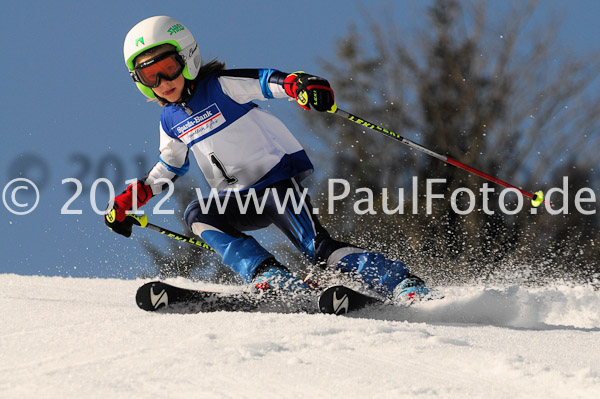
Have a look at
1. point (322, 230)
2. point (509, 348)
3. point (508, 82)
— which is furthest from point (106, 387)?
point (508, 82)

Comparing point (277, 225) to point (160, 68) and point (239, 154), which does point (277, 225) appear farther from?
point (160, 68)

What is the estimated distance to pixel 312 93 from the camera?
3840 millimetres

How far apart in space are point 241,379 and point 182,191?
10.6 m

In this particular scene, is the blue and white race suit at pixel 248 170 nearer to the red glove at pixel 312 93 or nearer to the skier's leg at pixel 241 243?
the skier's leg at pixel 241 243

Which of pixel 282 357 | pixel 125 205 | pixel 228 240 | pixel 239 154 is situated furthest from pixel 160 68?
pixel 282 357

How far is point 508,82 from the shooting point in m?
12.8

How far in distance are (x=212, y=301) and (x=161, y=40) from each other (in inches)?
63.1

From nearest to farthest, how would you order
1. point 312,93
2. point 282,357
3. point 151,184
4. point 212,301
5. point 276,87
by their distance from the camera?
point 282,357 → point 312,93 → point 212,301 → point 276,87 → point 151,184

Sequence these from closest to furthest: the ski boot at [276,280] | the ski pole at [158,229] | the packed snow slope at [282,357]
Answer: the packed snow slope at [282,357]
the ski boot at [276,280]
the ski pole at [158,229]

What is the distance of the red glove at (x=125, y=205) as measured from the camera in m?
4.59

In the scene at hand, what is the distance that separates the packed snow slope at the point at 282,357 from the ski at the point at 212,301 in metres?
0.12

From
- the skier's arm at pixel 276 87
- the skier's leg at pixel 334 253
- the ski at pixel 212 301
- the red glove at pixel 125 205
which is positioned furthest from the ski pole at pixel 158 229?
the skier's arm at pixel 276 87

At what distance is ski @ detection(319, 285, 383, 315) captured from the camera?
3646 millimetres

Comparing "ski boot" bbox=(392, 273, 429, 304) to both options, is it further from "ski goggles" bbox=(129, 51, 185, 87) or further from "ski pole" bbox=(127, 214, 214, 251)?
"ski goggles" bbox=(129, 51, 185, 87)
